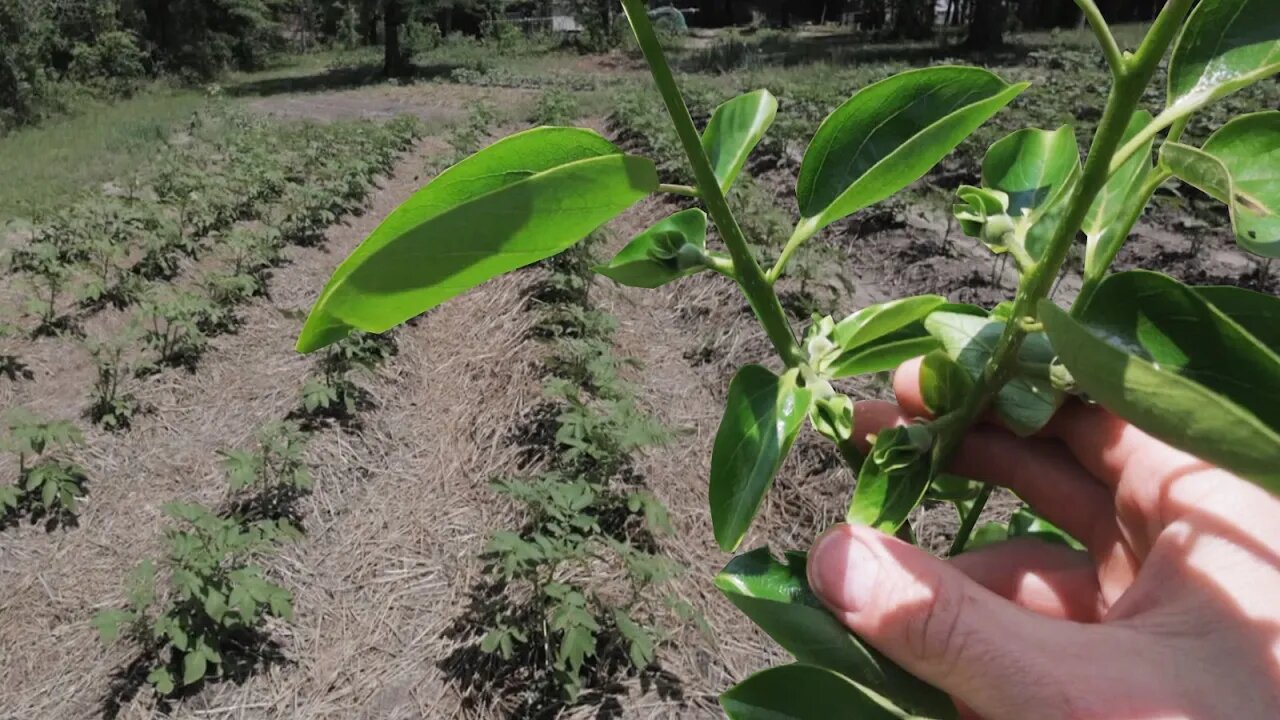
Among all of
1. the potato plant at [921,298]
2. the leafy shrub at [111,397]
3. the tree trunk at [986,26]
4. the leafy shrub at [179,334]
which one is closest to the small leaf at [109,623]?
the leafy shrub at [111,397]

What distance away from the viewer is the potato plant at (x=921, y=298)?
44 centimetres

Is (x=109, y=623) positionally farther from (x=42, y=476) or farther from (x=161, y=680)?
(x=42, y=476)

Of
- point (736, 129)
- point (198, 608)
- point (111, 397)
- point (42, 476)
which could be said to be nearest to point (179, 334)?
point (111, 397)

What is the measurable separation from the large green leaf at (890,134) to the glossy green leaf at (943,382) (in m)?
0.14

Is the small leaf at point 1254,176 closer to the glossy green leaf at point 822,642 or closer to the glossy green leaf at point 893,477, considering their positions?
the glossy green leaf at point 893,477

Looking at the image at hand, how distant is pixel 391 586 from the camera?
11.3 feet

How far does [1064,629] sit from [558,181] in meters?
0.60

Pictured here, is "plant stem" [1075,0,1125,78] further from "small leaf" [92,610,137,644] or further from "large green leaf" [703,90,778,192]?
"small leaf" [92,610,137,644]

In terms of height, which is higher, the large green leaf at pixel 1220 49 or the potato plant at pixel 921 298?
the large green leaf at pixel 1220 49

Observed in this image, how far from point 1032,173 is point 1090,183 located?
0.31m

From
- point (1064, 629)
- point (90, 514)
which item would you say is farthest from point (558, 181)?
point (90, 514)

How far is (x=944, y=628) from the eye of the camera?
2.38ft

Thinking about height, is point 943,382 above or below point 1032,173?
below

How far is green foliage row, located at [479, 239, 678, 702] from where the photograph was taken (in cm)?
283
